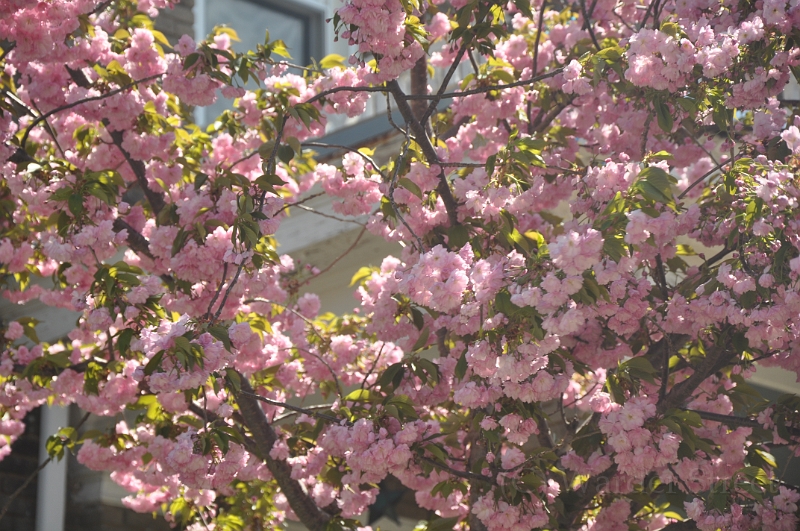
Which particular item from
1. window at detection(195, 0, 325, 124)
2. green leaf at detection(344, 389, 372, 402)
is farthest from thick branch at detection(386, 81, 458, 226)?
window at detection(195, 0, 325, 124)

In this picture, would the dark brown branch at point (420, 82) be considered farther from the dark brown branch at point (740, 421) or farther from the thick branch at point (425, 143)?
the dark brown branch at point (740, 421)

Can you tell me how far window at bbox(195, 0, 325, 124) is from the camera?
6.53 metres

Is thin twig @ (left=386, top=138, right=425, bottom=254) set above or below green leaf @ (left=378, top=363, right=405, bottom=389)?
above

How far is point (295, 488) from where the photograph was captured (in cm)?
327

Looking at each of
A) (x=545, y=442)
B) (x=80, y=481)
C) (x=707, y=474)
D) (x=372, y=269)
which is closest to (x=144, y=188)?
(x=372, y=269)

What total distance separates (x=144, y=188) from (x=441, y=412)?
1515 millimetres

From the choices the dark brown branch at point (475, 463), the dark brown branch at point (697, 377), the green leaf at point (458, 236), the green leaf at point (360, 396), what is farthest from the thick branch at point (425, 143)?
the dark brown branch at point (697, 377)

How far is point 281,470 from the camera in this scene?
10.7ft

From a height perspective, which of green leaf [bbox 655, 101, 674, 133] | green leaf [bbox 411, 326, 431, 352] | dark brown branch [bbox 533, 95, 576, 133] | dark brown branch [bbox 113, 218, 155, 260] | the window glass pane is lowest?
green leaf [bbox 411, 326, 431, 352]

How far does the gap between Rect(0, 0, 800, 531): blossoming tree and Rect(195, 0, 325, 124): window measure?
103 inches

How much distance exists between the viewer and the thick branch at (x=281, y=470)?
325cm

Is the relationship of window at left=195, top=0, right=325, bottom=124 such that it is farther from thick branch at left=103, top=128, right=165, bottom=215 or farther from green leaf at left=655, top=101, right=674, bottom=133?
green leaf at left=655, top=101, right=674, bottom=133

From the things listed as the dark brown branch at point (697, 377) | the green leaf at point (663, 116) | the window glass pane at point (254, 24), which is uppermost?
the window glass pane at point (254, 24)

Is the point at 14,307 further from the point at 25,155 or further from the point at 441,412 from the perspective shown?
the point at 441,412
